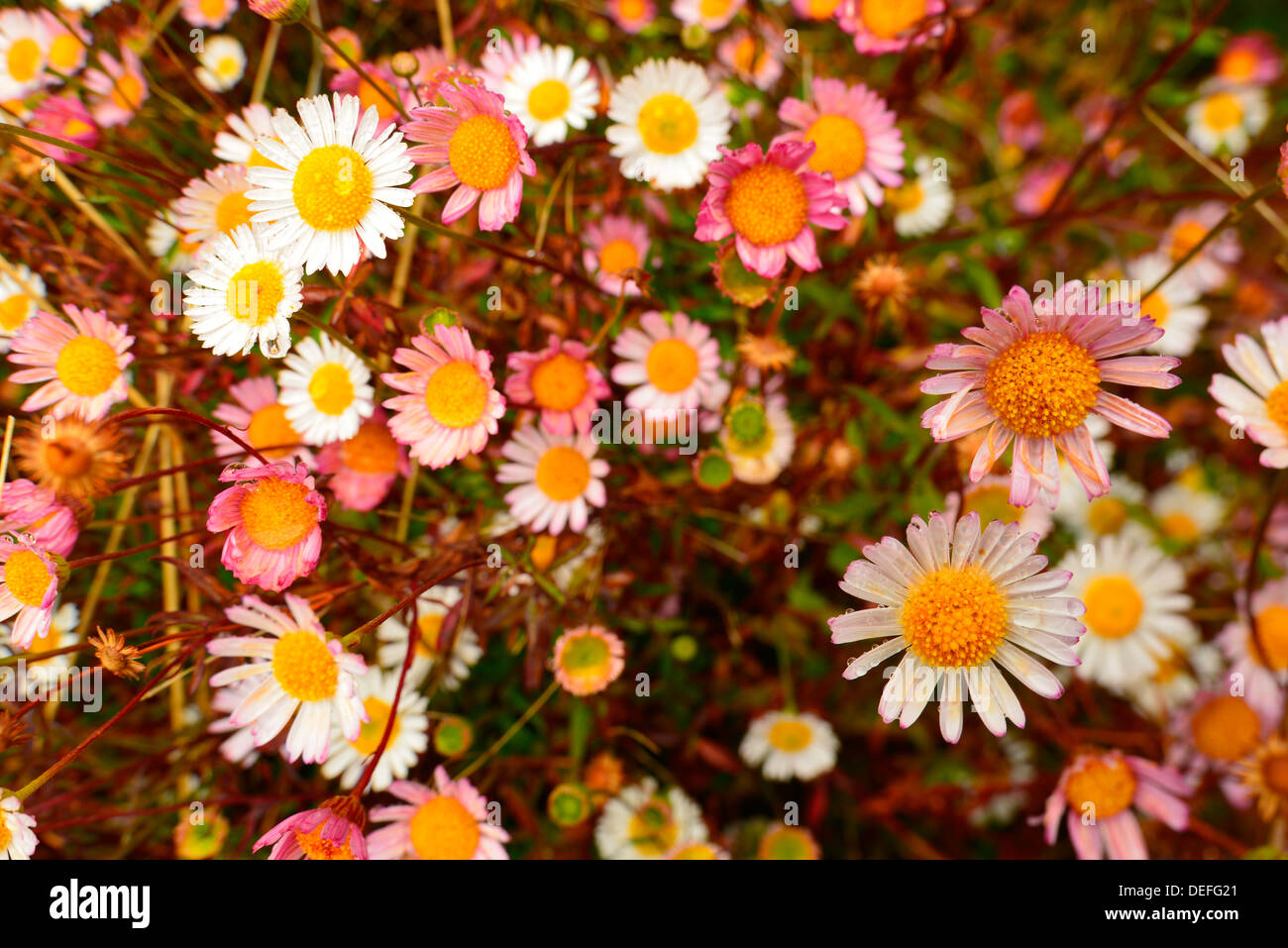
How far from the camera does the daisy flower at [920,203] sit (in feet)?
6.21

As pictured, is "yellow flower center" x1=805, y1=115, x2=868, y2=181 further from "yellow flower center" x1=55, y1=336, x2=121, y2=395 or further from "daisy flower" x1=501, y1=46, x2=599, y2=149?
"yellow flower center" x1=55, y1=336, x2=121, y2=395

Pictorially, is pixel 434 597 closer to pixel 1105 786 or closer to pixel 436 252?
pixel 436 252

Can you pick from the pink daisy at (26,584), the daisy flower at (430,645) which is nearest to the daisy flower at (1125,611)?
the daisy flower at (430,645)

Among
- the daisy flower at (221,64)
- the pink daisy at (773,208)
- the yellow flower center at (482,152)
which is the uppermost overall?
the daisy flower at (221,64)

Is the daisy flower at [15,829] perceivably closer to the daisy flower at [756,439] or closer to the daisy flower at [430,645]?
the daisy flower at [430,645]

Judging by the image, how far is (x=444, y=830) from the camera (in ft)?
4.37

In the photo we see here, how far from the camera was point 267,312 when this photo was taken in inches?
45.5

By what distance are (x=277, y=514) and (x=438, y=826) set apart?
0.57 m

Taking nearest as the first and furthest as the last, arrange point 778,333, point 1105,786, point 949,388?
point 949,388
point 1105,786
point 778,333

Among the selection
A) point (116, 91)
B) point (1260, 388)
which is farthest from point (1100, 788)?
point (116, 91)

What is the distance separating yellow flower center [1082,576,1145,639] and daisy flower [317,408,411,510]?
140cm

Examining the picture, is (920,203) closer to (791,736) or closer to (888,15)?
(888,15)

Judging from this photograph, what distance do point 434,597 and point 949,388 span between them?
34.8 inches

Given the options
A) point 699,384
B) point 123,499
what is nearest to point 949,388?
point 699,384
